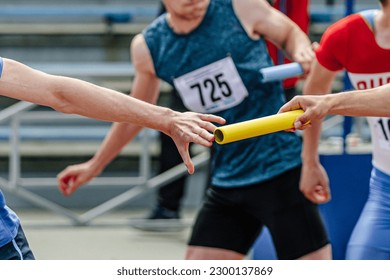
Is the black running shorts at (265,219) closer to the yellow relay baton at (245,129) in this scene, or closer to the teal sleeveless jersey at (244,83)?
the teal sleeveless jersey at (244,83)

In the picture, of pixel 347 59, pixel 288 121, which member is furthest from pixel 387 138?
pixel 288 121

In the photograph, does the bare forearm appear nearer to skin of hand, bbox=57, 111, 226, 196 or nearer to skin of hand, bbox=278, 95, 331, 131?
skin of hand, bbox=57, 111, 226, 196

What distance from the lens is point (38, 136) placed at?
691cm

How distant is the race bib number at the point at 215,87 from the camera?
11.7 ft

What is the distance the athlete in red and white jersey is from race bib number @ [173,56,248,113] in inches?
11.3

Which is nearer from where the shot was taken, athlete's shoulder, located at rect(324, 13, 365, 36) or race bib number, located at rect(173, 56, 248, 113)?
athlete's shoulder, located at rect(324, 13, 365, 36)

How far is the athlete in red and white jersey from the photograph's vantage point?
3.19m

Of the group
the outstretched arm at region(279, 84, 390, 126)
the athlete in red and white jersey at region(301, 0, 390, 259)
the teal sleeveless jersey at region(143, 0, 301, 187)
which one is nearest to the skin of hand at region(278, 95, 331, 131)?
the outstretched arm at region(279, 84, 390, 126)

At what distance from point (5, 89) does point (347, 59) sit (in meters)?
1.18

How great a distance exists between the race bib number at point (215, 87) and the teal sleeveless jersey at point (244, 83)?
0.02m

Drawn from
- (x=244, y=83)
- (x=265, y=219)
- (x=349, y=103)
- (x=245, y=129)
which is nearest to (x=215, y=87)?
(x=244, y=83)

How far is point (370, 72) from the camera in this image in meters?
3.27

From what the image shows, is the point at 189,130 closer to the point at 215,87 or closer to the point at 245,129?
the point at 245,129

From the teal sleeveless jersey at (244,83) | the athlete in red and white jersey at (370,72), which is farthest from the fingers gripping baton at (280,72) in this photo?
the teal sleeveless jersey at (244,83)
